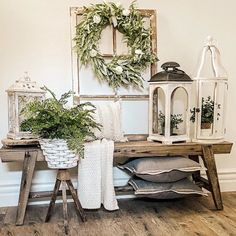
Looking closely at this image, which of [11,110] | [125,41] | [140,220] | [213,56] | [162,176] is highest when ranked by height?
[125,41]

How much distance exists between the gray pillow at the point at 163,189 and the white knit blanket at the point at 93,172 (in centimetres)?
25

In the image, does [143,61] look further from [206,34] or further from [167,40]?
[206,34]

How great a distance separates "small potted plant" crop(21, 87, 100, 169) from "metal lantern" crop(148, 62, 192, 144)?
0.75m

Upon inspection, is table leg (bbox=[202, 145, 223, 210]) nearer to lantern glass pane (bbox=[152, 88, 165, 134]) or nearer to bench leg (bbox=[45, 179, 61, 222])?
lantern glass pane (bbox=[152, 88, 165, 134])

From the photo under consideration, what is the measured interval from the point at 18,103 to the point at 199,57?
5.69 feet

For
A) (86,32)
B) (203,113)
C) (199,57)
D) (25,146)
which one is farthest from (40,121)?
(199,57)

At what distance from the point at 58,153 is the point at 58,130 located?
17 cm

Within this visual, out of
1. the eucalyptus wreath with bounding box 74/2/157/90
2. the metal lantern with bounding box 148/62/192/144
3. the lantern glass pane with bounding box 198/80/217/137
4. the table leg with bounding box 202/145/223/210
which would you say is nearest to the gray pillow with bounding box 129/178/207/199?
the table leg with bounding box 202/145/223/210

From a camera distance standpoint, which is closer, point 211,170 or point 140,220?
point 140,220

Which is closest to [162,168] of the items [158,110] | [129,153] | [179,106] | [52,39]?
[129,153]

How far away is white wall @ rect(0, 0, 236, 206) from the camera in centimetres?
287

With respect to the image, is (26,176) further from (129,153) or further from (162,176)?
(162,176)

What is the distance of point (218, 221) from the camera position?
256 centimetres

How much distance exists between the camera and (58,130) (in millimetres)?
2283
